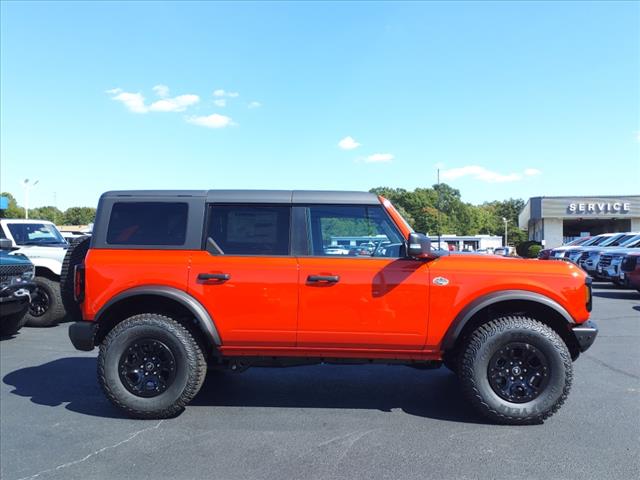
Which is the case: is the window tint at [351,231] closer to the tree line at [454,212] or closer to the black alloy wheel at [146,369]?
the black alloy wheel at [146,369]

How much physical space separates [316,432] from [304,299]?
1.08m

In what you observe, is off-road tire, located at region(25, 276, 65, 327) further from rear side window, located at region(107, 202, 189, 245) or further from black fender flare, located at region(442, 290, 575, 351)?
black fender flare, located at region(442, 290, 575, 351)

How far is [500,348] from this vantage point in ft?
13.6

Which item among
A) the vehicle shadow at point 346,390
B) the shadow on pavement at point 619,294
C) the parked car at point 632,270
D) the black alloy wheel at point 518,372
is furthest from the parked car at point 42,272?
the shadow on pavement at point 619,294

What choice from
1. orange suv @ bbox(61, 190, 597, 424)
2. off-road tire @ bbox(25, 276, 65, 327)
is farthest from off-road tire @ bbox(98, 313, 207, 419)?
off-road tire @ bbox(25, 276, 65, 327)

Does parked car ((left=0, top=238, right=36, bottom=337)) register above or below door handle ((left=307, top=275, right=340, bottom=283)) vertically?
below

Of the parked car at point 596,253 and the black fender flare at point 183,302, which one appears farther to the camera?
the parked car at point 596,253

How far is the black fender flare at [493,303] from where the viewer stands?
13.5 feet

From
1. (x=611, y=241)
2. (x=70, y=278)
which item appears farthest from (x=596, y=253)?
(x=70, y=278)

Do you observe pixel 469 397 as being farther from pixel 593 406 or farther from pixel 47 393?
pixel 47 393

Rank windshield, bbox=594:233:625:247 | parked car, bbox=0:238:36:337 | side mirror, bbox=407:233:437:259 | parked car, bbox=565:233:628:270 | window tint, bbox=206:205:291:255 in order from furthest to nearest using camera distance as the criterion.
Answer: windshield, bbox=594:233:625:247
parked car, bbox=565:233:628:270
parked car, bbox=0:238:36:337
window tint, bbox=206:205:291:255
side mirror, bbox=407:233:437:259

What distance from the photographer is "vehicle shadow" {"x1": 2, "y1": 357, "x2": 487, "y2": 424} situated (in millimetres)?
4664

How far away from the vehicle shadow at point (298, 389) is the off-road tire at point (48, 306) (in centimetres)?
288

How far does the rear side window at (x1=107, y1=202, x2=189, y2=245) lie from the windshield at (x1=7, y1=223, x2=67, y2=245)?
6597mm
